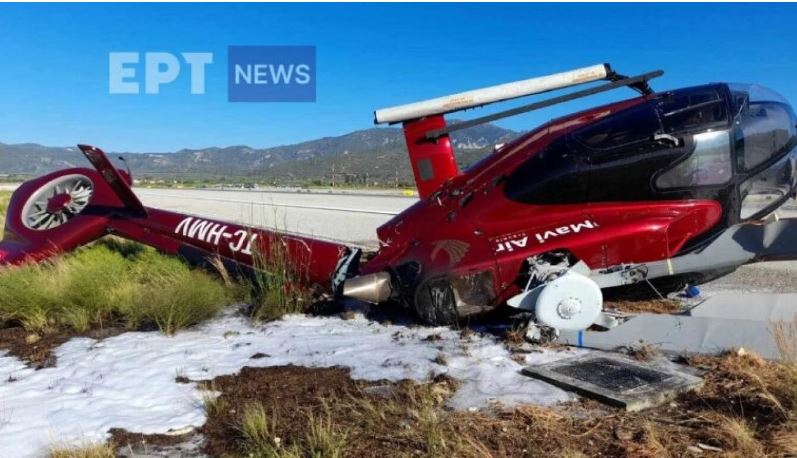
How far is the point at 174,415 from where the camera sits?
3875mm

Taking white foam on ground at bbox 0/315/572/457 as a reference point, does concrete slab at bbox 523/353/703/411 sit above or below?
above

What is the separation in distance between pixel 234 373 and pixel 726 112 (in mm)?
4682

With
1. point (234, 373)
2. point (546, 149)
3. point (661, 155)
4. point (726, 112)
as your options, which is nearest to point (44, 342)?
point (234, 373)

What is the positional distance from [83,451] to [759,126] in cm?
572

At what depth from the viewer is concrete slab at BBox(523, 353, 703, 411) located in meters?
3.76

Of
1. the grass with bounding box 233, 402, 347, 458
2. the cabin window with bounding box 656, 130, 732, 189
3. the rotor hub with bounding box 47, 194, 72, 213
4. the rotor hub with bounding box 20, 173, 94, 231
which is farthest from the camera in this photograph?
the rotor hub with bounding box 47, 194, 72, 213

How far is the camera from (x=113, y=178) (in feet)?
28.3

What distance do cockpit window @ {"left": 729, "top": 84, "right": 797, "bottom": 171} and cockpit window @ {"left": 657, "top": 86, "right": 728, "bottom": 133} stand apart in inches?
6.4

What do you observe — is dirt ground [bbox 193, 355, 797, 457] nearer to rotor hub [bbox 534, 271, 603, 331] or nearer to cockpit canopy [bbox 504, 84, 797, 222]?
rotor hub [bbox 534, 271, 603, 331]

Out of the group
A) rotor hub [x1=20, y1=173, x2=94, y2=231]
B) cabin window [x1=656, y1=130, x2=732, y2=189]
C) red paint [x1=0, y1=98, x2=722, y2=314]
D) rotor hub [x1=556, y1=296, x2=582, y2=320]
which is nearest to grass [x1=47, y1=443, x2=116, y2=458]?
red paint [x1=0, y1=98, x2=722, y2=314]

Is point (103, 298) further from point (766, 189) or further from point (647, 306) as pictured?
point (766, 189)

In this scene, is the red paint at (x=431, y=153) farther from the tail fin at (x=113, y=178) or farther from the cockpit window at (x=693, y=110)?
the tail fin at (x=113, y=178)

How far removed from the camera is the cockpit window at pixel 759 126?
17.2ft

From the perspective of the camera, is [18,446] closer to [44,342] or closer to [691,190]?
[44,342]
